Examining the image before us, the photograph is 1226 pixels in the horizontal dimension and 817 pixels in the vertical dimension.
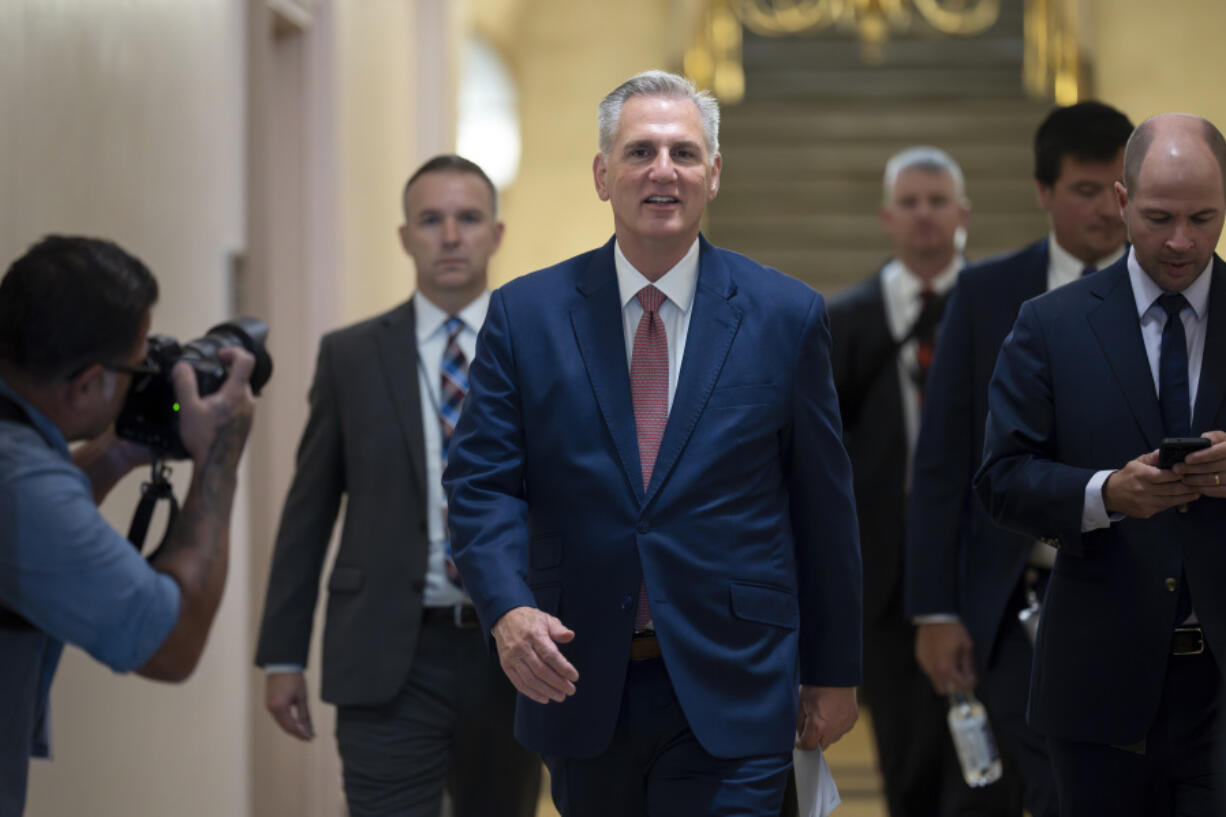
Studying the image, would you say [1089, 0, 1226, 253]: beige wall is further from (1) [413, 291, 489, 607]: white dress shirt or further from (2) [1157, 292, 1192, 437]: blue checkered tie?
(1) [413, 291, 489, 607]: white dress shirt

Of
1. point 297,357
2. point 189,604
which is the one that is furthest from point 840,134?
point 189,604

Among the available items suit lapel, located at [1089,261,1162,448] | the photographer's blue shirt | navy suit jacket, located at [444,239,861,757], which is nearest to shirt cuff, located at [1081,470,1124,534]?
suit lapel, located at [1089,261,1162,448]

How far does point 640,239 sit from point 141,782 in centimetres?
143

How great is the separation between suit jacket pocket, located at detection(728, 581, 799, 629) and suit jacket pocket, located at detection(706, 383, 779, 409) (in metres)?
0.29

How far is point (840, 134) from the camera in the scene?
11453mm

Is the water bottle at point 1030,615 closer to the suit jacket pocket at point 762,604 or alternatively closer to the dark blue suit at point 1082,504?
the dark blue suit at point 1082,504

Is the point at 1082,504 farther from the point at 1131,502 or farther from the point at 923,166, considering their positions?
the point at 923,166

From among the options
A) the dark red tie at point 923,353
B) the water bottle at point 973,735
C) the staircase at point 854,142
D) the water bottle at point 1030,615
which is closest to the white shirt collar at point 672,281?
the water bottle at point 1030,615

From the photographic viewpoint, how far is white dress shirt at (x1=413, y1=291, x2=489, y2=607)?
13.2 ft

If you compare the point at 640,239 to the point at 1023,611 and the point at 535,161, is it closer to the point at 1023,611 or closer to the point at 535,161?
the point at 1023,611

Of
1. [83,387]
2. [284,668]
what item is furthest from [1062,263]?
[83,387]

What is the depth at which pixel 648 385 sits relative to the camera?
10.1 feet

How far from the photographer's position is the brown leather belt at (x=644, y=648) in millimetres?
3025

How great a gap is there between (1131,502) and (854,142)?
8.82m
